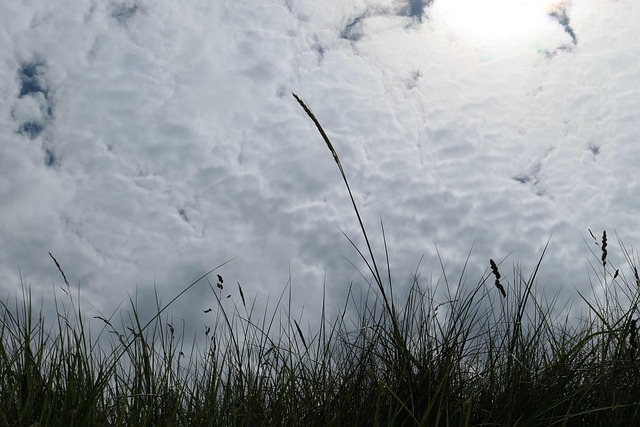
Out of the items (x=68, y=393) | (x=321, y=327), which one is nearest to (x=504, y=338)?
(x=321, y=327)

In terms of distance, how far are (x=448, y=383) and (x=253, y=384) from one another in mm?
740

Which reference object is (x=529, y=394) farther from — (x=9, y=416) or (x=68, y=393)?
(x=9, y=416)

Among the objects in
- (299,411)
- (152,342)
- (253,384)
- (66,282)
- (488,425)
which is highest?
(66,282)

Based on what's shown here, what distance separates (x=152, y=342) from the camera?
8.20 ft

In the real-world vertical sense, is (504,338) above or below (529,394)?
above

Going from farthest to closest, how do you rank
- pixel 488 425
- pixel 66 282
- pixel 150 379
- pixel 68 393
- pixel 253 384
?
pixel 66 282 → pixel 253 384 → pixel 150 379 → pixel 488 425 → pixel 68 393

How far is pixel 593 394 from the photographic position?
7.59ft

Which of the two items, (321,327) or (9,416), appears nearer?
(9,416)

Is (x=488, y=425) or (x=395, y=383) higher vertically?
(x=395, y=383)

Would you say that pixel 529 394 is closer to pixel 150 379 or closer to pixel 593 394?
pixel 593 394

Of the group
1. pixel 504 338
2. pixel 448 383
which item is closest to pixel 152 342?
pixel 448 383

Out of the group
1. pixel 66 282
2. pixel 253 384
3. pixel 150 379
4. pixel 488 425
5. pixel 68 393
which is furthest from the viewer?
pixel 66 282

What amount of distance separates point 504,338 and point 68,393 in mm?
1578

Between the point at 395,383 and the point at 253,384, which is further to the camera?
the point at 253,384
